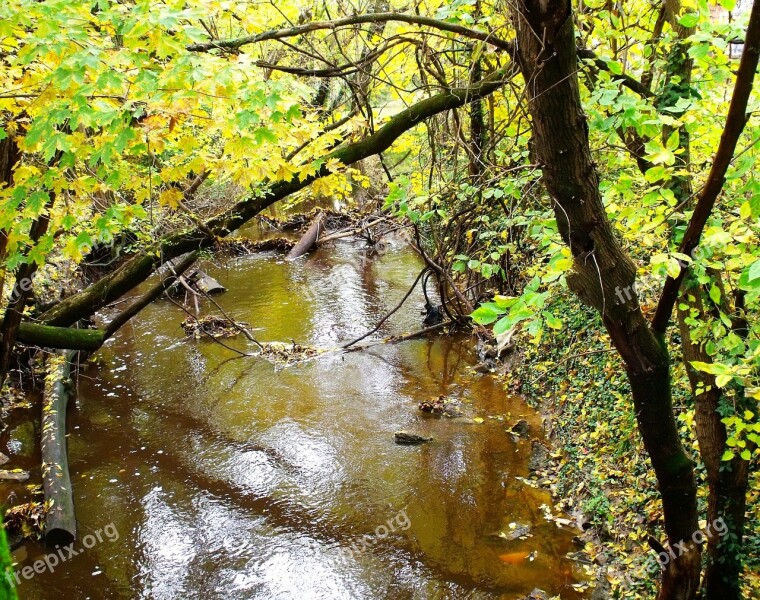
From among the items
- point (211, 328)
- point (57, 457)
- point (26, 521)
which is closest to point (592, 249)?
point (26, 521)

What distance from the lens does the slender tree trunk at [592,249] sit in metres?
2.27

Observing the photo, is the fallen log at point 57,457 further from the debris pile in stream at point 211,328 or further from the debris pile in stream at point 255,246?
the debris pile in stream at point 255,246

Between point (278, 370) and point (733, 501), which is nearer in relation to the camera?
point (733, 501)

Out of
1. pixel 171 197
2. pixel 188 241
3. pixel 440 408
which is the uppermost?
pixel 188 241

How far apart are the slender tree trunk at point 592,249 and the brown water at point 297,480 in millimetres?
1756

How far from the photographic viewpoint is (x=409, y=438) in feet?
23.0

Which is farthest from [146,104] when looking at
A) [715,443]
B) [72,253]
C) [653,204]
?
[715,443]

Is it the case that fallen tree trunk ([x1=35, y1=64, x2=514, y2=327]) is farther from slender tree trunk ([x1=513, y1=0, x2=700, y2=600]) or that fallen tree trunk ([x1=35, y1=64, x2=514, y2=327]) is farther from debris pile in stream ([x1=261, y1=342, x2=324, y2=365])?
debris pile in stream ([x1=261, y1=342, x2=324, y2=365])

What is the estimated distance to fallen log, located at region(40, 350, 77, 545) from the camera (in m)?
5.57

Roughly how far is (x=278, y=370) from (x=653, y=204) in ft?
25.4

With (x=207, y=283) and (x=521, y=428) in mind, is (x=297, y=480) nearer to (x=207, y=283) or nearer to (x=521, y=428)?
(x=521, y=428)

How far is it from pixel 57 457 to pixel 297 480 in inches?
118

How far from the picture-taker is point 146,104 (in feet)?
11.5

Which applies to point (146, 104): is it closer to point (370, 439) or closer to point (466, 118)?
point (370, 439)
